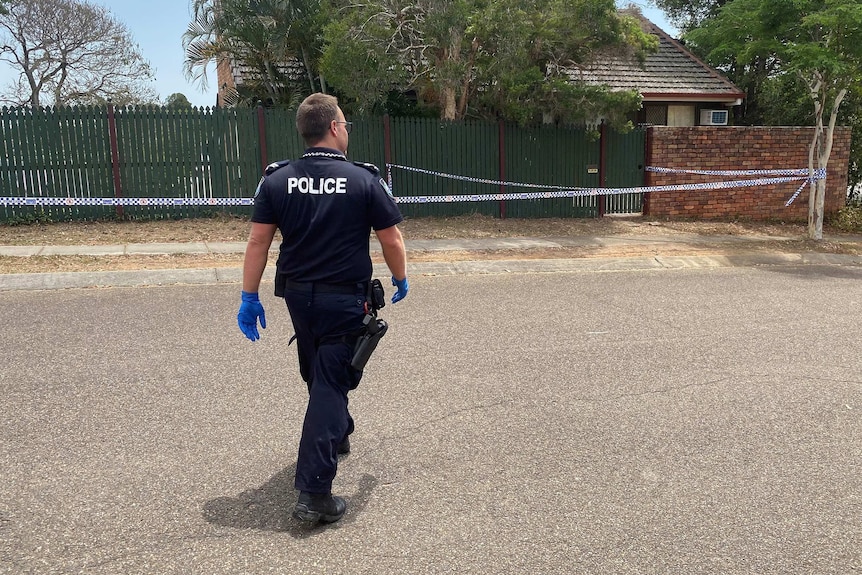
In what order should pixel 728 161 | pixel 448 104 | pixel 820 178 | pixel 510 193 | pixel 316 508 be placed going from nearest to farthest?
pixel 316 508
pixel 820 178
pixel 448 104
pixel 510 193
pixel 728 161

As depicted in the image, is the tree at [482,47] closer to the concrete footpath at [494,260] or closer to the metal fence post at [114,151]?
the concrete footpath at [494,260]

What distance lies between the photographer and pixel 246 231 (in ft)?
39.4

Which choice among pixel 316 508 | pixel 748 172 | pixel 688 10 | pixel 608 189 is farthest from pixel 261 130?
pixel 688 10

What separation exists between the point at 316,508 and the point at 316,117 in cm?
176

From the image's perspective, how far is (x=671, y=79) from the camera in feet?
56.3

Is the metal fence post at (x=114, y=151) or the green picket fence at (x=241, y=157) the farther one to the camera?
the metal fence post at (x=114, y=151)

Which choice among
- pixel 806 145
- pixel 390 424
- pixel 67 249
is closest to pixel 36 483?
pixel 390 424

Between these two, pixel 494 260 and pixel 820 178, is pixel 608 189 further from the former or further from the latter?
pixel 494 260

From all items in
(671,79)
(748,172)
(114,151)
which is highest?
(671,79)

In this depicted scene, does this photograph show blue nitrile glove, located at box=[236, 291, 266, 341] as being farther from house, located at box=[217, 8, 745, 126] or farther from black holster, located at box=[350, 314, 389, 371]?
house, located at box=[217, 8, 745, 126]

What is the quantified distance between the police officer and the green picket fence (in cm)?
1009

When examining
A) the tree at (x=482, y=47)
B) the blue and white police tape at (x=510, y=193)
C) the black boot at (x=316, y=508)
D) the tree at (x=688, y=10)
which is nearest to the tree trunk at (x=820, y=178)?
the blue and white police tape at (x=510, y=193)

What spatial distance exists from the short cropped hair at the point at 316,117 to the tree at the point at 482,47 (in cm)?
885

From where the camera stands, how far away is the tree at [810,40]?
11195 millimetres
